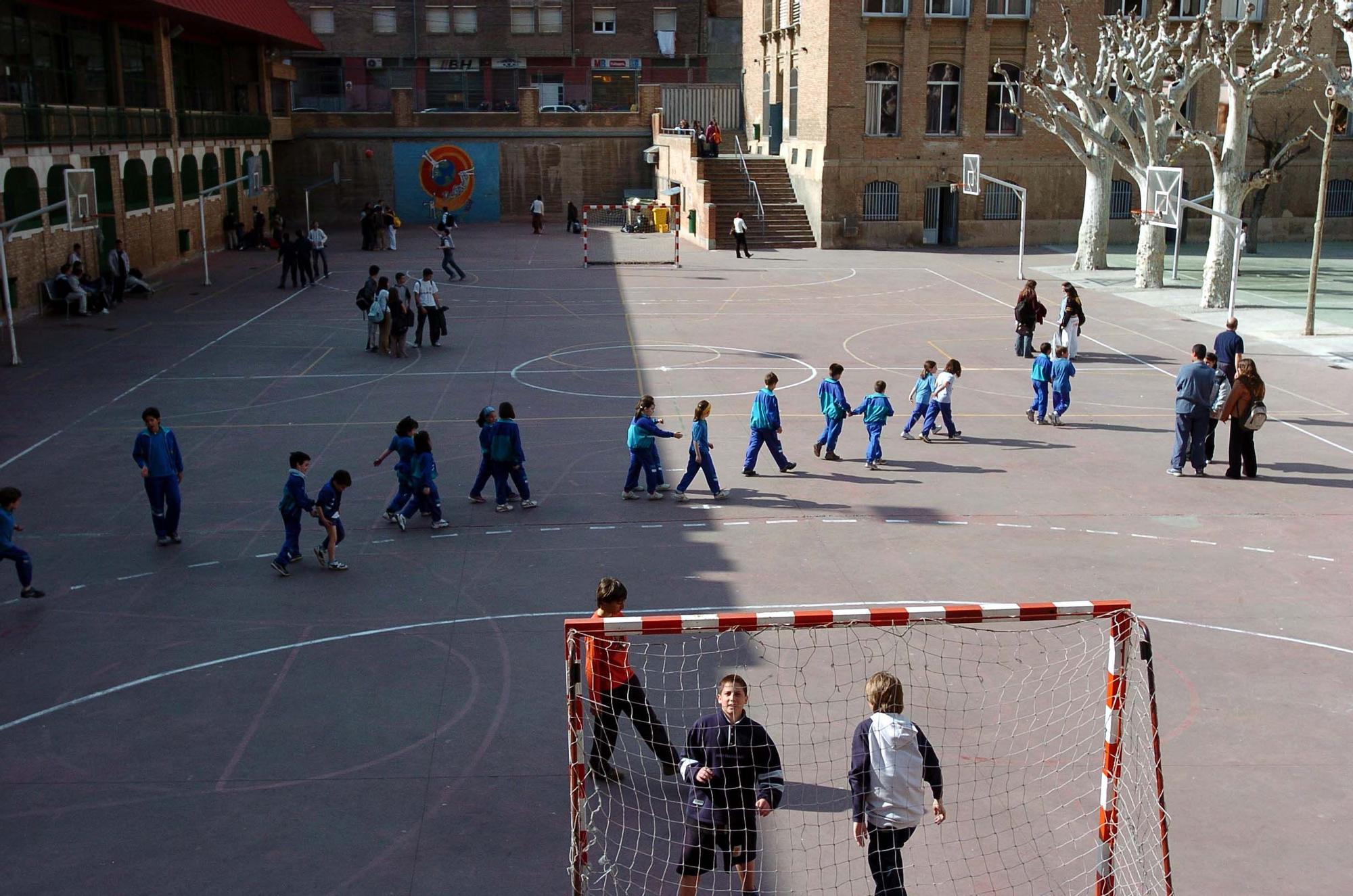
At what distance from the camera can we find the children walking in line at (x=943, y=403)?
62.3ft

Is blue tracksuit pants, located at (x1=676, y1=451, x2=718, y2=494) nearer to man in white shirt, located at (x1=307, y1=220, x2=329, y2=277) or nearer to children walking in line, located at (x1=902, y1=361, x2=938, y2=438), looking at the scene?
children walking in line, located at (x1=902, y1=361, x2=938, y2=438)

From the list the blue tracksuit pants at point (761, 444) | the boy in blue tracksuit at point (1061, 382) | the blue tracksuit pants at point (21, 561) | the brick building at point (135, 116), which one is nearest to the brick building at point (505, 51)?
the brick building at point (135, 116)

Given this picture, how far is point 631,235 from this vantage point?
50.8 metres

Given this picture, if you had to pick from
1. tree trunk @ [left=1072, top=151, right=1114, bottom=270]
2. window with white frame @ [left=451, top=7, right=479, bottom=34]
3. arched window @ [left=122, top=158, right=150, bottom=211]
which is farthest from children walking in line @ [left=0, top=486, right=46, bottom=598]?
window with white frame @ [left=451, top=7, right=479, bottom=34]

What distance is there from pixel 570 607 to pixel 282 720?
3.26m

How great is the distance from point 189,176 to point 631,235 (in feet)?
54.9

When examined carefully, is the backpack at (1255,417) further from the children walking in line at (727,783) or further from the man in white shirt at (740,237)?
the man in white shirt at (740,237)

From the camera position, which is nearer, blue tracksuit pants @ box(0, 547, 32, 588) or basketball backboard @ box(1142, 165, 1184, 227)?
blue tracksuit pants @ box(0, 547, 32, 588)

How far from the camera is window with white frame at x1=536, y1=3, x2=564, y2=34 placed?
68.2m

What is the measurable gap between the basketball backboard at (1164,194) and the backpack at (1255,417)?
1452 cm

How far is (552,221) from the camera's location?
188 ft

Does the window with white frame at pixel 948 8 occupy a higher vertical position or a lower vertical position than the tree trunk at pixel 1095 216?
higher

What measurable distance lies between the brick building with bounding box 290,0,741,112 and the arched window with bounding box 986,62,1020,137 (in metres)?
25.6

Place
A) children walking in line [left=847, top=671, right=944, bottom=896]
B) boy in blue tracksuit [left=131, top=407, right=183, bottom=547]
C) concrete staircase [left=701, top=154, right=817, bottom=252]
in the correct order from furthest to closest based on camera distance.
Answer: concrete staircase [left=701, top=154, right=817, bottom=252]
boy in blue tracksuit [left=131, top=407, right=183, bottom=547]
children walking in line [left=847, top=671, right=944, bottom=896]
